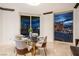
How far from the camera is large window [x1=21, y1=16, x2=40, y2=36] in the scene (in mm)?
1906

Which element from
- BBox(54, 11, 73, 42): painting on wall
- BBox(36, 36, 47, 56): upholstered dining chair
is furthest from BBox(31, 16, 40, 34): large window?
BBox(54, 11, 73, 42): painting on wall

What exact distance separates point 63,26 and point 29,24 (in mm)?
582

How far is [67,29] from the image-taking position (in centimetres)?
200

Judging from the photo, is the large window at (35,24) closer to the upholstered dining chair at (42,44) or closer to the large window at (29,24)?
the large window at (29,24)

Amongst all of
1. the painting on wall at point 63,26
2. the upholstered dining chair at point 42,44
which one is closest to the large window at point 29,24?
the upholstered dining chair at point 42,44

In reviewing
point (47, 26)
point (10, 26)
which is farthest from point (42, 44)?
point (10, 26)

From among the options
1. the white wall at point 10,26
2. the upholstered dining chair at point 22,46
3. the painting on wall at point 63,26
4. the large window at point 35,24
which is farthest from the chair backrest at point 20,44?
the painting on wall at point 63,26

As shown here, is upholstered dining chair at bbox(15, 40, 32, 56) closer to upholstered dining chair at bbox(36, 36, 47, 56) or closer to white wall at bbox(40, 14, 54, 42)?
upholstered dining chair at bbox(36, 36, 47, 56)

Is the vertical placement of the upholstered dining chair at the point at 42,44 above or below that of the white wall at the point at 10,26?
below

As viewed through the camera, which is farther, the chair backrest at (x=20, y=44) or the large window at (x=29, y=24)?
the chair backrest at (x=20, y=44)

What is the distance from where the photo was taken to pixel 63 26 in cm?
196

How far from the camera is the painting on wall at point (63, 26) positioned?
1.98 metres

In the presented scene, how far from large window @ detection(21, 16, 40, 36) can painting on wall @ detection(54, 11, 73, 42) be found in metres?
0.35

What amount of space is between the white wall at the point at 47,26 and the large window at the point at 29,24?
80 millimetres
